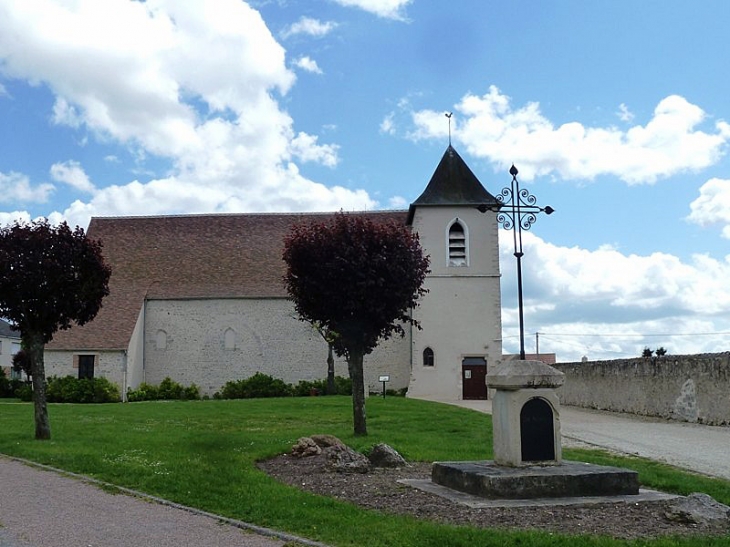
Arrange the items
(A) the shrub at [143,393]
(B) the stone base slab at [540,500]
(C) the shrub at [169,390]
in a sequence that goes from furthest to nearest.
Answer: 1. (C) the shrub at [169,390]
2. (A) the shrub at [143,393]
3. (B) the stone base slab at [540,500]

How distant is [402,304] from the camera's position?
55.1 ft

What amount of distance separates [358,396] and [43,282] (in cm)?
710

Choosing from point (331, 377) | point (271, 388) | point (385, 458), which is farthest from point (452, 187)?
point (385, 458)

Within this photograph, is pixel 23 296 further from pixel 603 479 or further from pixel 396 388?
pixel 396 388

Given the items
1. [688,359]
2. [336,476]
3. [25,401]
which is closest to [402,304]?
[336,476]

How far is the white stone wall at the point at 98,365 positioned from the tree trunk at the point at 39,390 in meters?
17.5

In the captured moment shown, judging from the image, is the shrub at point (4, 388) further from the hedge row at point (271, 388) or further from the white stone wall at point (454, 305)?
the white stone wall at point (454, 305)

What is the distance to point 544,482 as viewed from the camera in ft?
28.8

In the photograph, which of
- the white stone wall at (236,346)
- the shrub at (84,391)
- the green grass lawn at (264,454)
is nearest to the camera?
the green grass lawn at (264,454)


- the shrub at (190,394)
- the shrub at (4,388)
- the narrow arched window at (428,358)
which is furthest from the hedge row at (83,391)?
the narrow arched window at (428,358)

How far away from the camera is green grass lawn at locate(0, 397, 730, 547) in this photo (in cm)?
687

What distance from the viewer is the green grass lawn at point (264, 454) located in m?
6.87

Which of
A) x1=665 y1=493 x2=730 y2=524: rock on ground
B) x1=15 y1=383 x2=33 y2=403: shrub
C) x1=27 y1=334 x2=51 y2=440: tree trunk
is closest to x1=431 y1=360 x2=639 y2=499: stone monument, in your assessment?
x1=665 y1=493 x2=730 y2=524: rock on ground

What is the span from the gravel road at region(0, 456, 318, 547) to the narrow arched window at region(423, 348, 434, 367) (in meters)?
24.1
